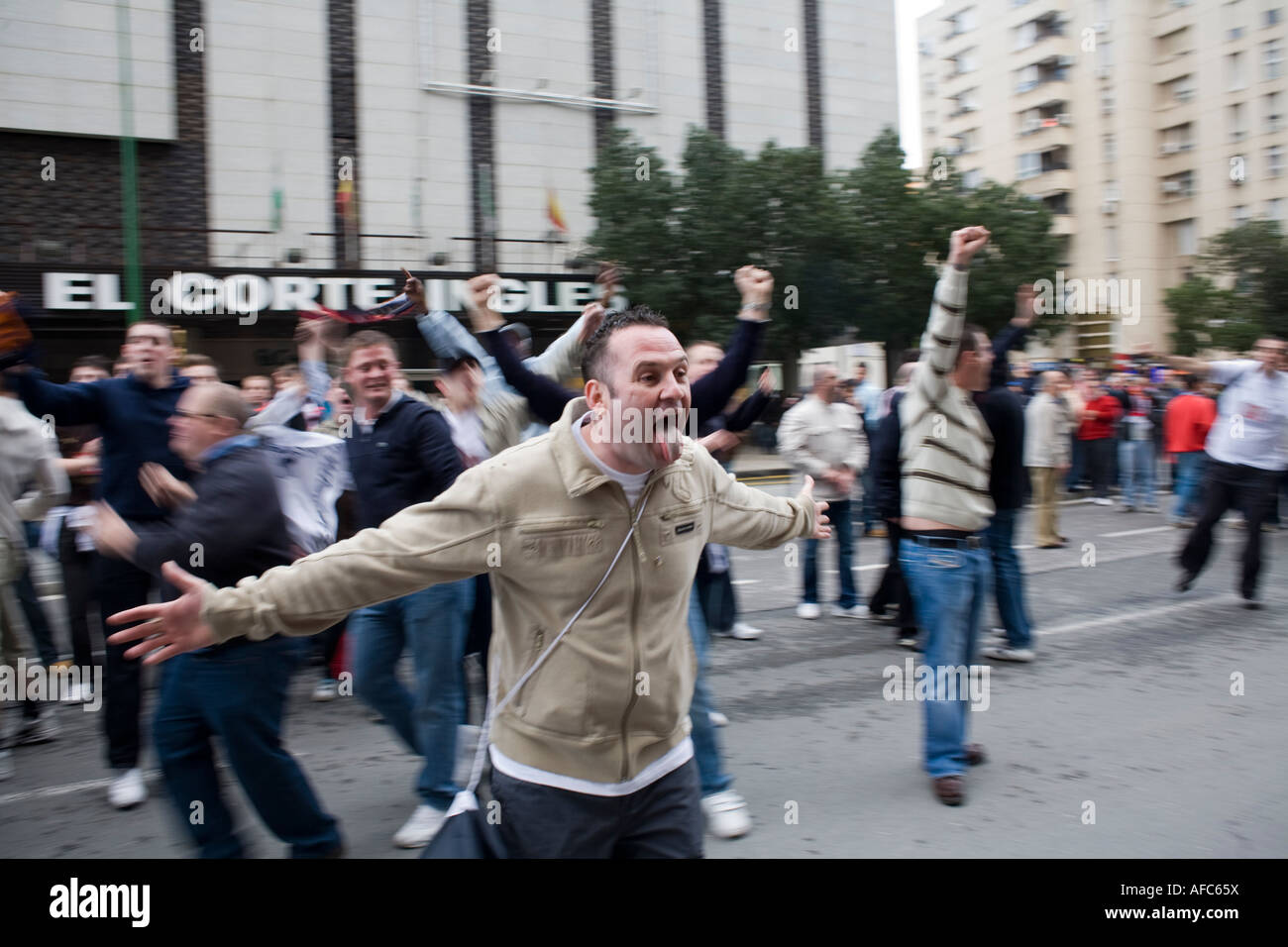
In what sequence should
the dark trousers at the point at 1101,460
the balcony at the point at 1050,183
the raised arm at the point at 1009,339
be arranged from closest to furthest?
the raised arm at the point at 1009,339
the dark trousers at the point at 1101,460
the balcony at the point at 1050,183

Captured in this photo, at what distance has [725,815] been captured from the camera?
3.83m

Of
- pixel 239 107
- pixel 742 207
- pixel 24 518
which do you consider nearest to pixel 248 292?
pixel 239 107

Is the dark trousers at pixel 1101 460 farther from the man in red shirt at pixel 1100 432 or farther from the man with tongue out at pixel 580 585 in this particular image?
the man with tongue out at pixel 580 585

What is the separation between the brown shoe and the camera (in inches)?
159

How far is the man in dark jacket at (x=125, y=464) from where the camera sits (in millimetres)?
4242

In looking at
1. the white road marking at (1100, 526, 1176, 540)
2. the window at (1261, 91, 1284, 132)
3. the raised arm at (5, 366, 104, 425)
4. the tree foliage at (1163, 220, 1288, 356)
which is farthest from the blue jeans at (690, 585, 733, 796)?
the window at (1261, 91, 1284, 132)

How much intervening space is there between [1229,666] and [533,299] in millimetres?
18739

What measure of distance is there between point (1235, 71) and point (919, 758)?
47046mm

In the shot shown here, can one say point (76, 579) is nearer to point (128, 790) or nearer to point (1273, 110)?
point (128, 790)

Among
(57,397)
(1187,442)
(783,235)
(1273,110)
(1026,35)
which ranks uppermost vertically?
(1026,35)

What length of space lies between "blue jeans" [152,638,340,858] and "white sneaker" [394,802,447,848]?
466 millimetres

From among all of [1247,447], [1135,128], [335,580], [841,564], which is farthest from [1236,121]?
[335,580]

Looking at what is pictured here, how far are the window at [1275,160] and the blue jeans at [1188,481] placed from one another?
35554 mm

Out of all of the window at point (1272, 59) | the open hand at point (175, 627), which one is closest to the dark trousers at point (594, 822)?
the open hand at point (175, 627)
